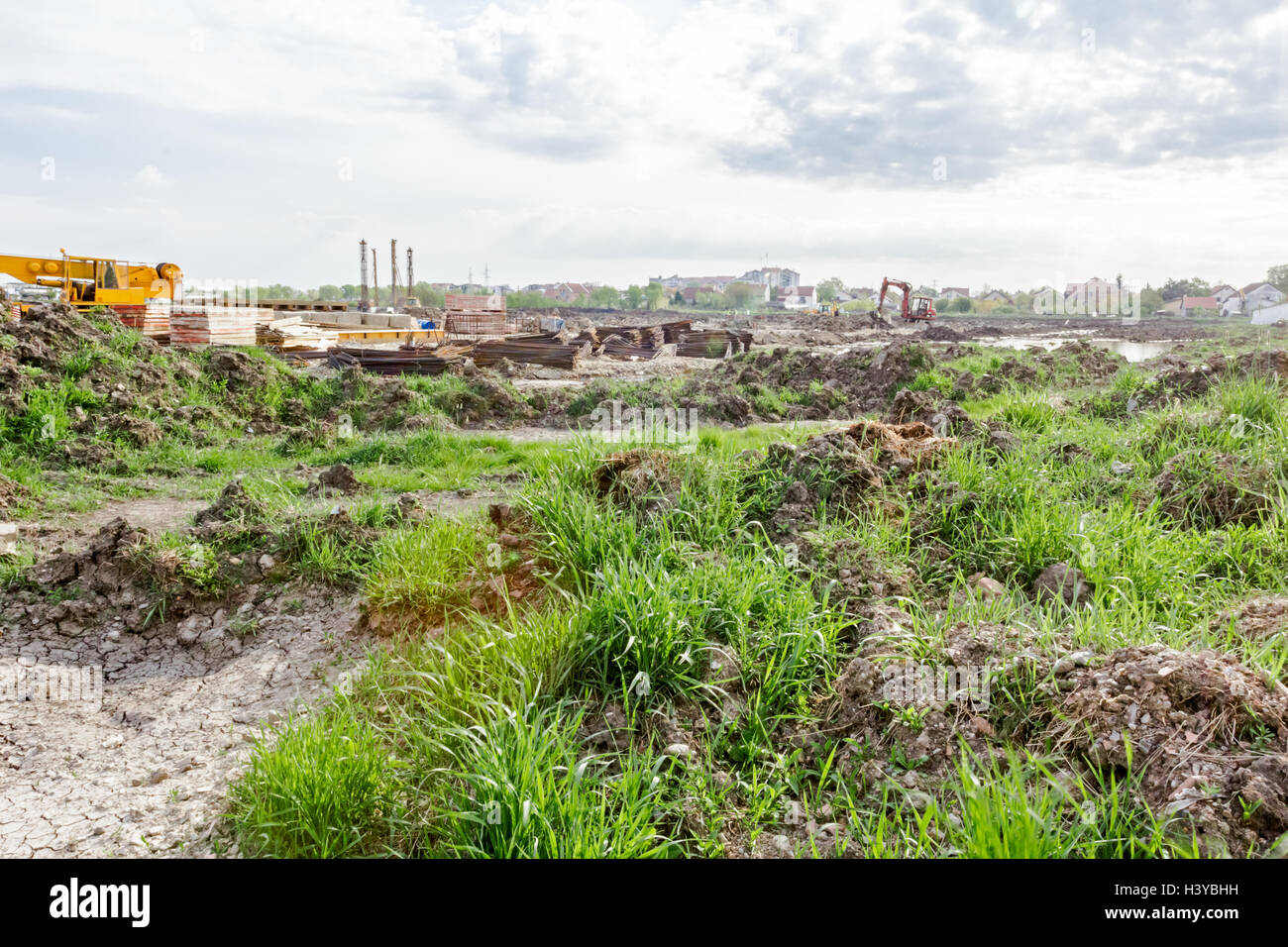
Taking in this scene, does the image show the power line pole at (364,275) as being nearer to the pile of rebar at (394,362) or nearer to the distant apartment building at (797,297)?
the pile of rebar at (394,362)

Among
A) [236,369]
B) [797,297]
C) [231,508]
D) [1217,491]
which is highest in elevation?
[797,297]

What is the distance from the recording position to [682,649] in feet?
13.2

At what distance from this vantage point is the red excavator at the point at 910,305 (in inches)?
1655

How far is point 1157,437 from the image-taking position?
7.56 metres

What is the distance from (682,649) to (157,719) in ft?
9.79

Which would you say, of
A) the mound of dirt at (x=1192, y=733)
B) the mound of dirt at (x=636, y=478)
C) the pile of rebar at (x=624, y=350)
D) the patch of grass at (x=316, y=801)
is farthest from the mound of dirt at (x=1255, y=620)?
the pile of rebar at (x=624, y=350)

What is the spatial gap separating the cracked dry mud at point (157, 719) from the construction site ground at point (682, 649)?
0.02 metres

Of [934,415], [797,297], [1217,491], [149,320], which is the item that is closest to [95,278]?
[149,320]

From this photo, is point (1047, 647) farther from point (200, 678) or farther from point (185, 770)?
point (200, 678)

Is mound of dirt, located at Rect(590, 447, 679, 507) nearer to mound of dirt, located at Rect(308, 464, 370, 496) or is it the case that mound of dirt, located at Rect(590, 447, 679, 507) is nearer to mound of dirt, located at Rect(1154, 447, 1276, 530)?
mound of dirt, located at Rect(308, 464, 370, 496)

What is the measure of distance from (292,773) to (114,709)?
225cm

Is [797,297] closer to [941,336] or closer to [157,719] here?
[941,336]
